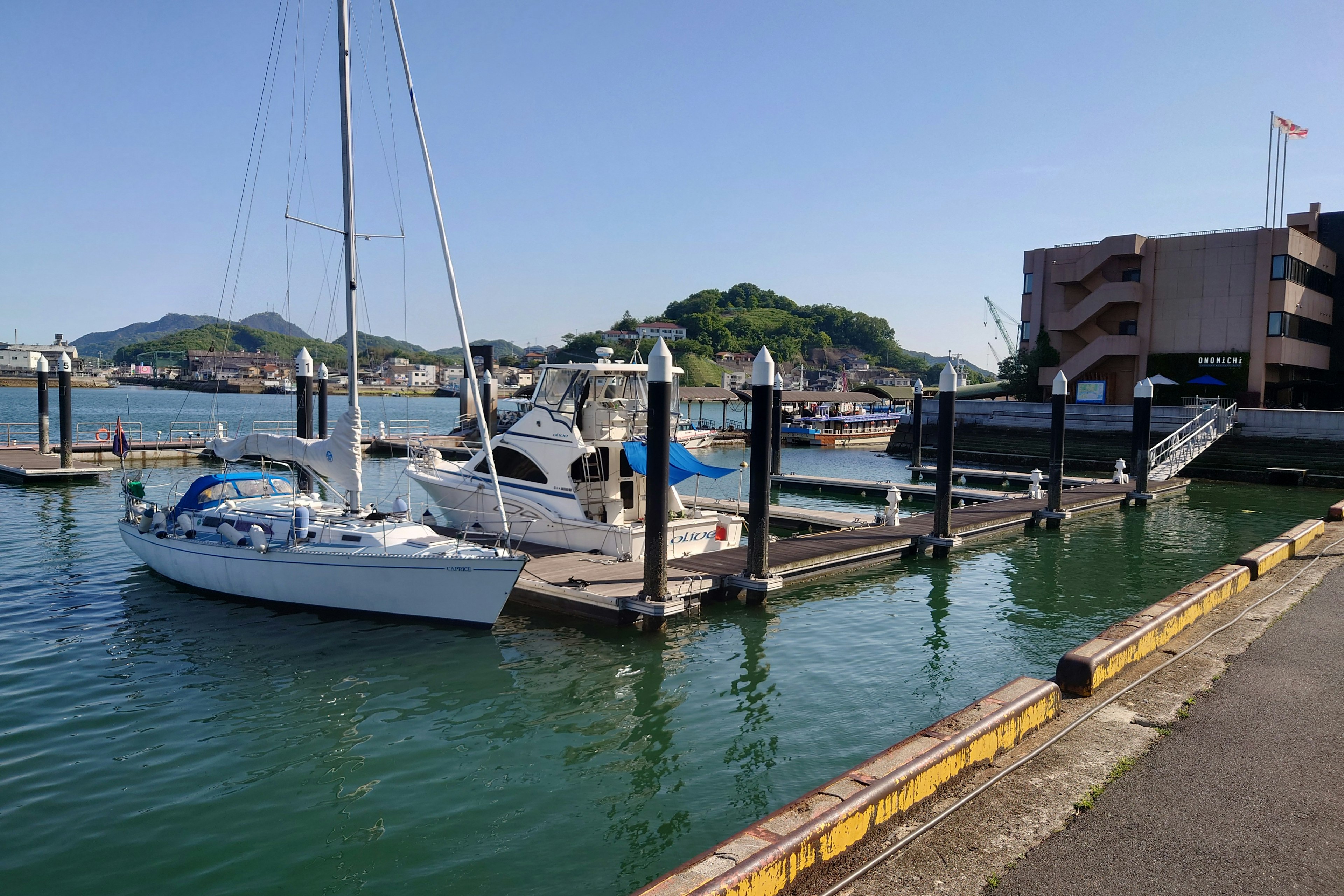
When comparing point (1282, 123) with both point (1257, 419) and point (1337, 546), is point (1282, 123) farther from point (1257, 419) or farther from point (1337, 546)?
point (1337, 546)

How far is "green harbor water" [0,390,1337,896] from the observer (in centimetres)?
723

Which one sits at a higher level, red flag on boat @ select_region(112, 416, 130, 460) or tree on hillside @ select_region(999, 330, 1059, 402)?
tree on hillside @ select_region(999, 330, 1059, 402)

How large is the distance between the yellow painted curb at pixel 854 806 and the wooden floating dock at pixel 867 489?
75.5 ft

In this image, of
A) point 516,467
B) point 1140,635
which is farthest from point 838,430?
point 1140,635

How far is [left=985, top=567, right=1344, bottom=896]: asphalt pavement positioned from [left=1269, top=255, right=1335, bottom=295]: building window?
4813 centimetres

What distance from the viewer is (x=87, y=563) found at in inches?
696

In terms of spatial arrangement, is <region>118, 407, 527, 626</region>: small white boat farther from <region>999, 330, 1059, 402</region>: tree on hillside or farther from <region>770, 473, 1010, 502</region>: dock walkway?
<region>999, 330, 1059, 402</region>: tree on hillside

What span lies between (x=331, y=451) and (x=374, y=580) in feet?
10.3

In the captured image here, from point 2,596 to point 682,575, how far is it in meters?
12.3

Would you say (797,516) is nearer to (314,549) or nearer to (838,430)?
(314,549)

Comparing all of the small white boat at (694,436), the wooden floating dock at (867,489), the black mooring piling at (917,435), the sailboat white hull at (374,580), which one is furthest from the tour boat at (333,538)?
the black mooring piling at (917,435)

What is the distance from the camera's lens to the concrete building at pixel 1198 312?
155 feet

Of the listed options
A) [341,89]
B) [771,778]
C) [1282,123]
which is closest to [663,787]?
[771,778]

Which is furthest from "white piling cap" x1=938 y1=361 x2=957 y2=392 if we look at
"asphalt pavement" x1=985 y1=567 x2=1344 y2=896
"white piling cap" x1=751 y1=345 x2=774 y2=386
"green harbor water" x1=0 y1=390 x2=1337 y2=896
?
"asphalt pavement" x1=985 y1=567 x2=1344 y2=896
